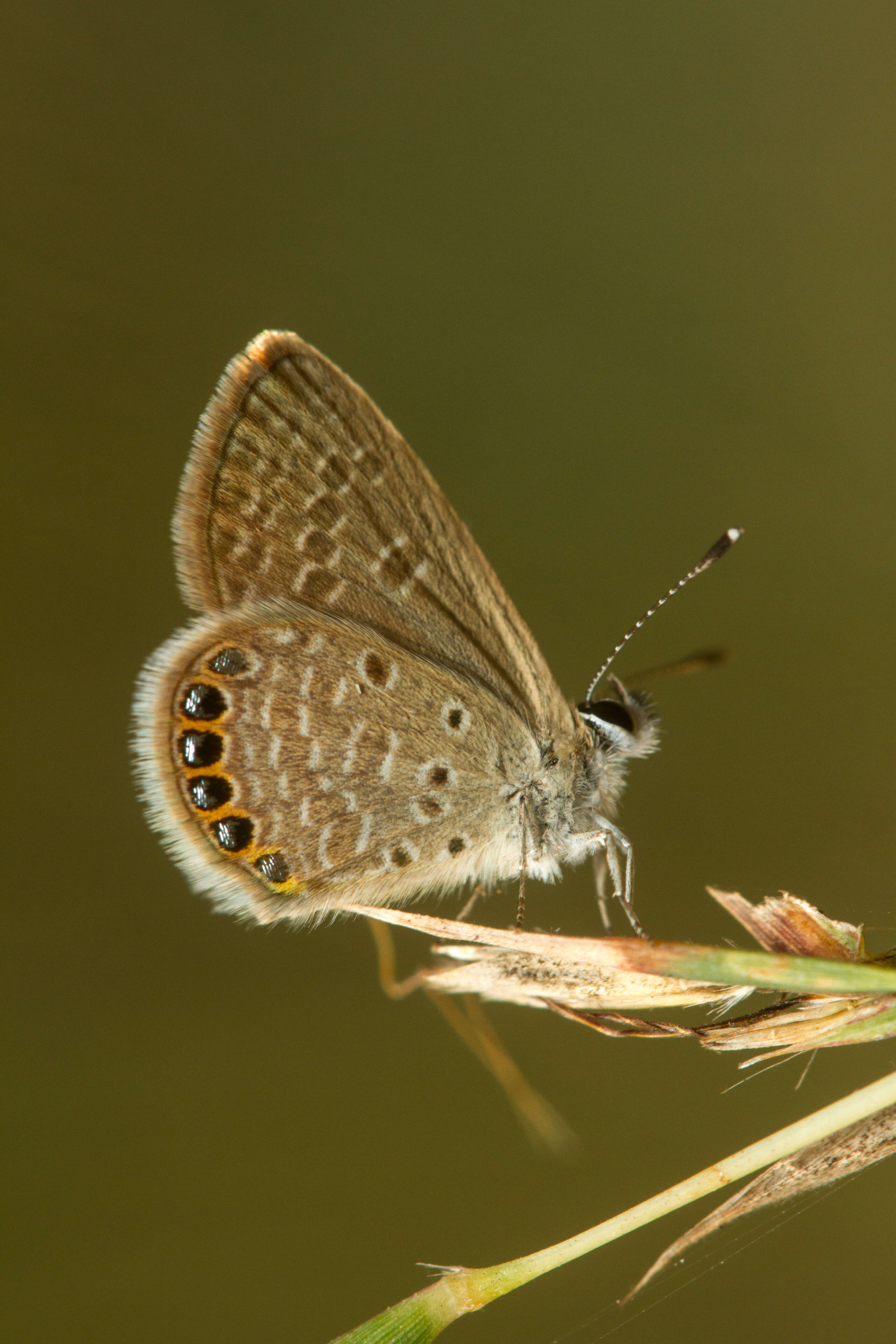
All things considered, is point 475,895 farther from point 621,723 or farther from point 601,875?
point 621,723

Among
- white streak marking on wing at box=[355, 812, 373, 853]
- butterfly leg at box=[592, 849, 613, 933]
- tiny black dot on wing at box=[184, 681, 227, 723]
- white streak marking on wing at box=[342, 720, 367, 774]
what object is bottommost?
butterfly leg at box=[592, 849, 613, 933]

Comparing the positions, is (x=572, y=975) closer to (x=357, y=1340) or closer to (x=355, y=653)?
(x=357, y=1340)

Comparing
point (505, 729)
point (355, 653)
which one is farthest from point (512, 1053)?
point (355, 653)

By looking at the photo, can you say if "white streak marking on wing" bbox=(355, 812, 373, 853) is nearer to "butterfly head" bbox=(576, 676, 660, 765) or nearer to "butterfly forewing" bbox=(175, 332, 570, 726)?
"butterfly forewing" bbox=(175, 332, 570, 726)

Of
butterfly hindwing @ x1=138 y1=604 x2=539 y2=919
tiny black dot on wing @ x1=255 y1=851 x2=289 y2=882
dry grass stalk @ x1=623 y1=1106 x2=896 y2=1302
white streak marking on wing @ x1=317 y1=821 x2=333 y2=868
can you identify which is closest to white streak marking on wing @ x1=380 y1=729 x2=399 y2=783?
butterfly hindwing @ x1=138 y1=604 x2=539 y2=919

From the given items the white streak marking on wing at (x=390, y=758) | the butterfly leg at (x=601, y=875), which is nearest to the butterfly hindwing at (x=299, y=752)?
the white streak marking on wing at (x=390, y=758)

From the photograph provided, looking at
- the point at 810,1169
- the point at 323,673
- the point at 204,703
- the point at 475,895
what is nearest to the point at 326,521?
the point at 323,673

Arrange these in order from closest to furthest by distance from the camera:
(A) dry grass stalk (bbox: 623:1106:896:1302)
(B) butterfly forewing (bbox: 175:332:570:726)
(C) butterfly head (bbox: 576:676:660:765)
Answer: (A) dry grass stalk (bbox: 623:1106:896:1302) → (B) butterfly forewing (bbox: 175:332:570:726) → (C) butterfly head (bbox: 576:676:660:765)

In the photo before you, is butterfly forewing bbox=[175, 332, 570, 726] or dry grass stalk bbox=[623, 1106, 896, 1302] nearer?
dry grass stalk bbox=[623, 1106, 896, 1302]
